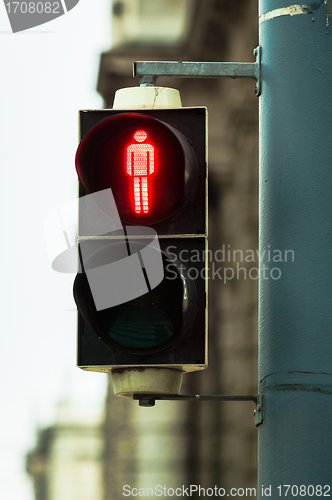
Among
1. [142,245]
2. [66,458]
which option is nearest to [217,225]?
[66,458]

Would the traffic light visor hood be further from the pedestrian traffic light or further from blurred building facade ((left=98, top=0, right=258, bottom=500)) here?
blurred building facade ((left=98, top=0, right=258, bottom=500))

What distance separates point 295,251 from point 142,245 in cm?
60

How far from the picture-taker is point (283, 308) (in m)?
2.90

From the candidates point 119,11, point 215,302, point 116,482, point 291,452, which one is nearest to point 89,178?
point 291,452

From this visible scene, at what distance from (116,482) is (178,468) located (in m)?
2.19

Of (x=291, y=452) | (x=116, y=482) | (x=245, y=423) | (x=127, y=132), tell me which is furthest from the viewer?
(x=116, y=482)

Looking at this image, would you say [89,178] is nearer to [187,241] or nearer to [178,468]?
[187,241]

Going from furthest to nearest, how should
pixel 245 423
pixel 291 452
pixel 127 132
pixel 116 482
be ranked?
pixel 116 482, pixel 245 423, pixel 127 132, pixel 291 452

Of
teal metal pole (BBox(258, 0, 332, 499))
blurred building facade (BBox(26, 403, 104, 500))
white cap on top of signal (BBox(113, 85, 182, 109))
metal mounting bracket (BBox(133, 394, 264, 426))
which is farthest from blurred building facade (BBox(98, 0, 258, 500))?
metal mounting bracket (BBox(133, 394, 264, 426))

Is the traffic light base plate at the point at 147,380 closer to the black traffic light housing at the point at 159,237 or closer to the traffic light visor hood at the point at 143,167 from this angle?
the black traffic light housing at the point at 159,237

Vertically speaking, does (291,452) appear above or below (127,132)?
below

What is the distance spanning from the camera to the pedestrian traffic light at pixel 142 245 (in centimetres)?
280

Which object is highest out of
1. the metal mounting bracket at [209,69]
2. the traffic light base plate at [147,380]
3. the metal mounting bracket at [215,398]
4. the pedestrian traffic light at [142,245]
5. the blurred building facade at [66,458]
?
the metal mounting bracket at [209,69]

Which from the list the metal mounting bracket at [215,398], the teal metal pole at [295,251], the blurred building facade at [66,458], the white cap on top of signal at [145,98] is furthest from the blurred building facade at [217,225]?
the metal mounting bracket at [215,398]
